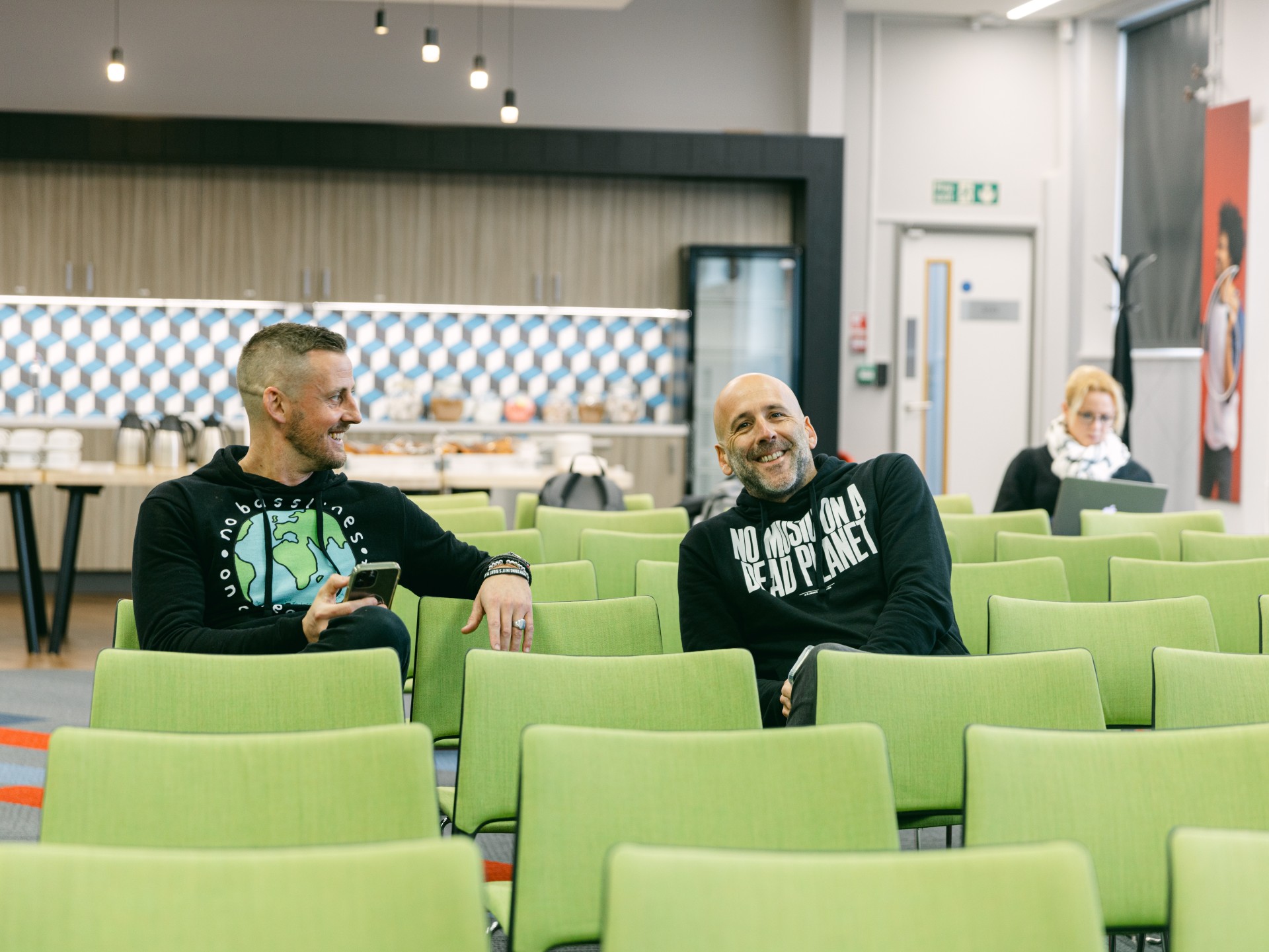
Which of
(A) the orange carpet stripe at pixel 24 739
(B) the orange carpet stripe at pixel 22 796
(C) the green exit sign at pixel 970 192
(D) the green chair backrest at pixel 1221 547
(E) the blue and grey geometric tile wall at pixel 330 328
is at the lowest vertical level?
(A) the orange carpet stripe at pixel 24 739

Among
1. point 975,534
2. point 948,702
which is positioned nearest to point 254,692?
point 948,702

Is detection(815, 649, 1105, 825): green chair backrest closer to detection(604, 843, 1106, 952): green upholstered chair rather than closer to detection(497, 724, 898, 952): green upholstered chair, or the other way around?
detection(497, 724, 898, 952): green upholstered chair

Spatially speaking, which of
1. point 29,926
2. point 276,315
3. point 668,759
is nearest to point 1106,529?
point 668,759

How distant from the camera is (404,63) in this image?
8766 millimetres

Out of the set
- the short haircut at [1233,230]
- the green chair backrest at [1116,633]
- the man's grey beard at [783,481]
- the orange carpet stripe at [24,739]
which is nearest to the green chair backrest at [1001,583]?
the green chair backrest at [1116,633]

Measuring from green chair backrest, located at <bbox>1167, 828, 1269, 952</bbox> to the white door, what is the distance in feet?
26.9

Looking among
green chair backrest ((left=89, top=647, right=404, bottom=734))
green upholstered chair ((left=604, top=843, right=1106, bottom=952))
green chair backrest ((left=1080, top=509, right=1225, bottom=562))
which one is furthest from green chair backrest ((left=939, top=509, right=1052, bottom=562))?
green upholstered chair ((left=604, top=843, right=1106, bottom=952))

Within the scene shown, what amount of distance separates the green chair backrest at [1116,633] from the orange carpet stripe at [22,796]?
2813 millimetres

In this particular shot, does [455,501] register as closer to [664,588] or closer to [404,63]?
[664,588]

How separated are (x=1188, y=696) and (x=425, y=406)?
7.26 meters

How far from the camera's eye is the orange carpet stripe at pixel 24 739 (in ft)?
14.2

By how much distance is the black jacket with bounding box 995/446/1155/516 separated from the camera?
5.23 meters

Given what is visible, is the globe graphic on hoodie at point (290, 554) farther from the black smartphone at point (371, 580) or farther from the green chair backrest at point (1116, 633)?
the green chair backrest at point (1116, 633)

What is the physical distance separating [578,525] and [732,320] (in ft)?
15.2
